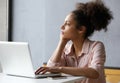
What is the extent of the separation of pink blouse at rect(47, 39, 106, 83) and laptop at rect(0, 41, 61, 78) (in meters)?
0.23

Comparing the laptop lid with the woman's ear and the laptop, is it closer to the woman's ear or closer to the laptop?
the laptop

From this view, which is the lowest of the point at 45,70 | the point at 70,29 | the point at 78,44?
A: the point at 45,70

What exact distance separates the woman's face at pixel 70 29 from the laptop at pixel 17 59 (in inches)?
12.1

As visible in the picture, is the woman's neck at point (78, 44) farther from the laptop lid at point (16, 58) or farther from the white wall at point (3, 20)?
the white wall at point (3, 20)

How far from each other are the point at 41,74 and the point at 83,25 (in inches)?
18.9

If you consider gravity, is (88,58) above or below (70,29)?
below

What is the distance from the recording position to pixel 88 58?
5.50 ft

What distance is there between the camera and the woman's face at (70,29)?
1691 millimetres

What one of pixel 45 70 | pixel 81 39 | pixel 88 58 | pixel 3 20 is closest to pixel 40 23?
pixel 3 20

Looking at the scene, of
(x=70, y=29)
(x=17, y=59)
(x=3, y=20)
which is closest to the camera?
(x=17, y=59)

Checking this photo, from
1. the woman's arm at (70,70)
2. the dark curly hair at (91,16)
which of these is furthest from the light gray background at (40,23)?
the woman's arm at (70,70)

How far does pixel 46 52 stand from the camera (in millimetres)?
2727

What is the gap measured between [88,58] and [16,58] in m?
0.47

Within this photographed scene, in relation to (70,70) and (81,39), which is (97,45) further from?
(70,70)
